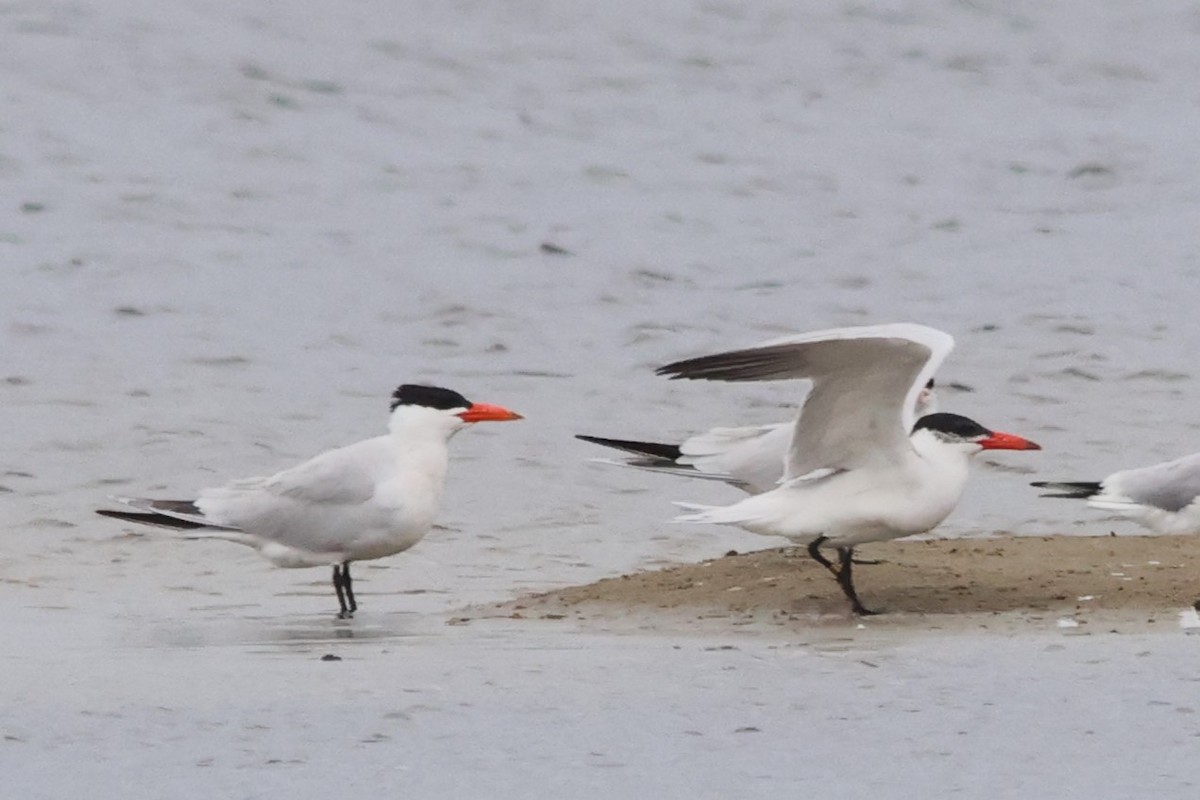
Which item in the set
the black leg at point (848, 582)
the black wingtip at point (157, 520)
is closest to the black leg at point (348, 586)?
the black wingtip at point (157, 520)

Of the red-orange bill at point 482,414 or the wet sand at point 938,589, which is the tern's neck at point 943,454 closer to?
the wet sand at point 938,589

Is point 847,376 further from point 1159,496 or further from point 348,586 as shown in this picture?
point 1159,496

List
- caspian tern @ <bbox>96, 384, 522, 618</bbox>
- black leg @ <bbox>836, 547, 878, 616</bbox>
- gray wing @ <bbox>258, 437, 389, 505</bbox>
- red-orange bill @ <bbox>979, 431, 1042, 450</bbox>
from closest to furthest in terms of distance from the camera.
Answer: black leg @ <bbox>836, 547, 878, 616</bbox>, red-orange bill @ <bbox>979, 431, 1042, 450</bbox>, caspian tern @ <bbox>96, 384, 522, 618</bbox>, gray wing @ <bbox>258, 437, 389, 505</bbox>

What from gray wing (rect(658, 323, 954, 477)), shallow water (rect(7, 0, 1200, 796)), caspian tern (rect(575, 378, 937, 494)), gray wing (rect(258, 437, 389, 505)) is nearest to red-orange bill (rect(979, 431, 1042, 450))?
gray wing (rect(658, 323, 954, 477))

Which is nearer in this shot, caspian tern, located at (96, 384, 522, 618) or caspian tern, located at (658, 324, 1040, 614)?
caspian tern, located at (658, 324, 1040, 614)

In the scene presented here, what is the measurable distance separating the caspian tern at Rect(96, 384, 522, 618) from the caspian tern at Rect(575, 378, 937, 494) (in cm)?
58

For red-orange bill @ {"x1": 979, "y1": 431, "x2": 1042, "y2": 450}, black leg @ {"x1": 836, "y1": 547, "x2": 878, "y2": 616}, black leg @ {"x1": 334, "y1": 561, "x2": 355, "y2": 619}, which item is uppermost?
red-orange bill @ {"x1": 979, "y1": 431, "x2": 1042, "y2": 450}

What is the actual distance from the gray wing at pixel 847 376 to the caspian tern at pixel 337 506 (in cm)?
153

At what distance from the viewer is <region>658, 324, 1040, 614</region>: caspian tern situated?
7.79 meters

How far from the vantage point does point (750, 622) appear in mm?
7855

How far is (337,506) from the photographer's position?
9.09 metres

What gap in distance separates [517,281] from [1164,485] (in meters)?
5.87

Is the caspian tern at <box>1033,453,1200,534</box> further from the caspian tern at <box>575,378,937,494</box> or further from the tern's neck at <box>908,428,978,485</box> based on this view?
the tern's neck at <box>908,428,978,485</box>

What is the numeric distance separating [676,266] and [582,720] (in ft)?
31.4
